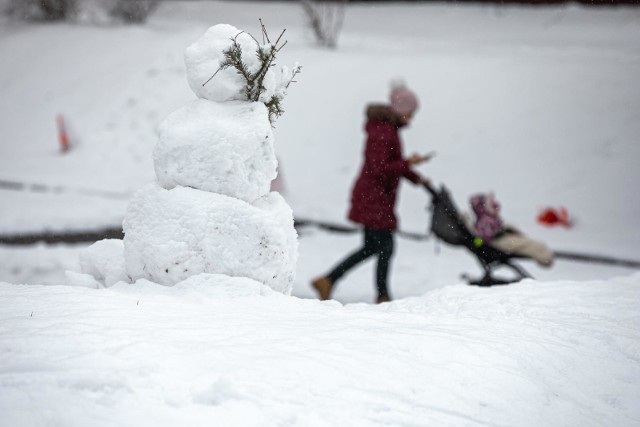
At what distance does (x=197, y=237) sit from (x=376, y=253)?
246cm

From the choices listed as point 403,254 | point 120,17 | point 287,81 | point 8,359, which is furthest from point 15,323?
point 120,17

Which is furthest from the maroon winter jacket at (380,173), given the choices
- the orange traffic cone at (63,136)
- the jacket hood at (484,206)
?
the orange traffic cone at (63,136)

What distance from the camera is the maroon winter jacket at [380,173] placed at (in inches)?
215

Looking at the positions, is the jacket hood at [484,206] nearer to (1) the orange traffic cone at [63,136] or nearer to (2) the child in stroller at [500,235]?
(2) the child in stroller at [500,235]

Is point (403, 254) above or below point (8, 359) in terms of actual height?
below

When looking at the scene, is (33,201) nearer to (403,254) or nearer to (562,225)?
(403,254)

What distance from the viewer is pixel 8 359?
8.11 feet

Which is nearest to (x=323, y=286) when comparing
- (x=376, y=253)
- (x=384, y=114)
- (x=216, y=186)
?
(x=376, y=253)

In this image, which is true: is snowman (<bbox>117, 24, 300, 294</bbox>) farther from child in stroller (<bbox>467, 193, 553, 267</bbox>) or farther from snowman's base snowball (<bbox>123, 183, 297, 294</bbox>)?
child in stroller (<bbox>467, 193, 553, 267</bbox>)

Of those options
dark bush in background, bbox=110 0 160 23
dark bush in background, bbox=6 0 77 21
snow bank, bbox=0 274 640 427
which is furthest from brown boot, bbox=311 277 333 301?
dark bush in background, bbox=6 0 77 21

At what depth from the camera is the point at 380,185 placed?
556cm

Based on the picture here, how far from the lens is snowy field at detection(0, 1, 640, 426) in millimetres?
2465

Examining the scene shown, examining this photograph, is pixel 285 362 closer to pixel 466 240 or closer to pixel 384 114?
pixel 384 114

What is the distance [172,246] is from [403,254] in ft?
16.2
